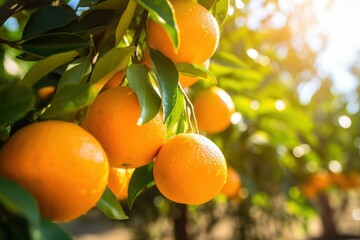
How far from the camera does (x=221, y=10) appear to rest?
700mm

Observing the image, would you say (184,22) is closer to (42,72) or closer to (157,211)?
(42,72)

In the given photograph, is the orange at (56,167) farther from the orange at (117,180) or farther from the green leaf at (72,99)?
the orange at (117,180)

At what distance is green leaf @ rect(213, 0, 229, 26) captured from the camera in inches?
27.2

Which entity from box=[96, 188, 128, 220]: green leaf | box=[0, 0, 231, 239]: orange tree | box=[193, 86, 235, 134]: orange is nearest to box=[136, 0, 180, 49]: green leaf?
→ box=[0, 0, 231, 239]: orange tree

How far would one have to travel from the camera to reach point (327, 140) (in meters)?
2.54

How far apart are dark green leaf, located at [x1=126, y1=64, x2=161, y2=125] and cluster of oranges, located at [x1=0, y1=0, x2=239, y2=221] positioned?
0.07ft

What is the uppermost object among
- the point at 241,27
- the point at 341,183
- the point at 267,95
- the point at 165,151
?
the point at 165,151

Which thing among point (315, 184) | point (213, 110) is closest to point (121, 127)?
point (213, 110)

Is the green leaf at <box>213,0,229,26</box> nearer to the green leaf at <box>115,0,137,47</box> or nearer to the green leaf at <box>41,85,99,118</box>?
the green leaf at <box>115,0,137,47</box>

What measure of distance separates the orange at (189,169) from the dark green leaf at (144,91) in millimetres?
61

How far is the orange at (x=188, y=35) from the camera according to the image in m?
0.56

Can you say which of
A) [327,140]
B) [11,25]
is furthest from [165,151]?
[327,140]

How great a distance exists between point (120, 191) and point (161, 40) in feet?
0.79

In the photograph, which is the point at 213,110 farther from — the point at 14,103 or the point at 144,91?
the point at 14,103
